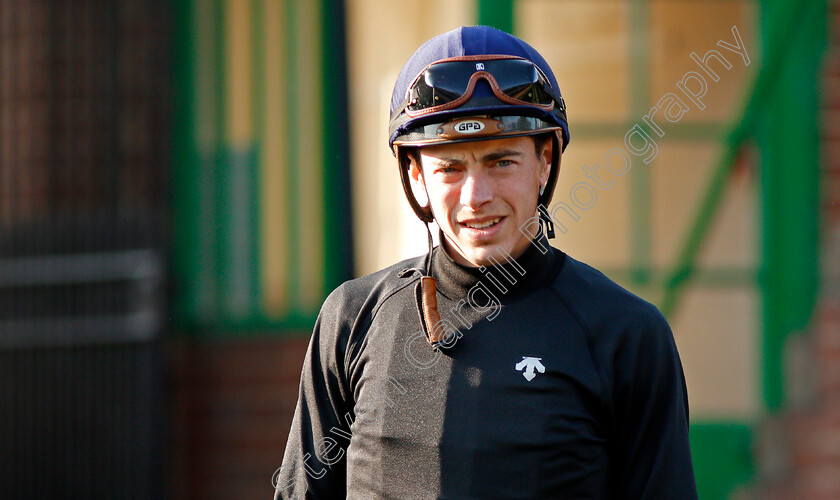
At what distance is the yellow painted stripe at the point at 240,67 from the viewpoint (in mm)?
5578

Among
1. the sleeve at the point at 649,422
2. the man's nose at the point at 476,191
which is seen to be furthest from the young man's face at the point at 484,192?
the sleeve at the point at 649,422

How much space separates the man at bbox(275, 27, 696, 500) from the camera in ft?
6.56

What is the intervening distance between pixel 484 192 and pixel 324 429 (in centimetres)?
66

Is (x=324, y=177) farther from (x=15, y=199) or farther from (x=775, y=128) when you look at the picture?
(x=775, y=128)

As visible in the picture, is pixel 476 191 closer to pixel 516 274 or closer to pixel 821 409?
pixel 516 274

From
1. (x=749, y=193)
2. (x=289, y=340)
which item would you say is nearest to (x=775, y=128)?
(x=749, y=193)

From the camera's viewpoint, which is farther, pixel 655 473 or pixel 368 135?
pixel 368 135

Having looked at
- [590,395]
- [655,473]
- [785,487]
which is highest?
[590,395]

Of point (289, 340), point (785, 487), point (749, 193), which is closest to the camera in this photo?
point (785, 487)

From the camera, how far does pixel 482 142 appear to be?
2.14 meters

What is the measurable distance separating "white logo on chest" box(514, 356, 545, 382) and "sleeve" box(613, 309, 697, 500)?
156mm

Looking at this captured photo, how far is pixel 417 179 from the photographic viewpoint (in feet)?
7.63

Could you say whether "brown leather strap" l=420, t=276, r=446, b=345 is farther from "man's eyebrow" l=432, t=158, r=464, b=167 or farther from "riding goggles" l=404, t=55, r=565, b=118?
"riding goggles" l=404, t=55, r=565, b=118

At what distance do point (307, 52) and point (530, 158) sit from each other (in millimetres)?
3605
